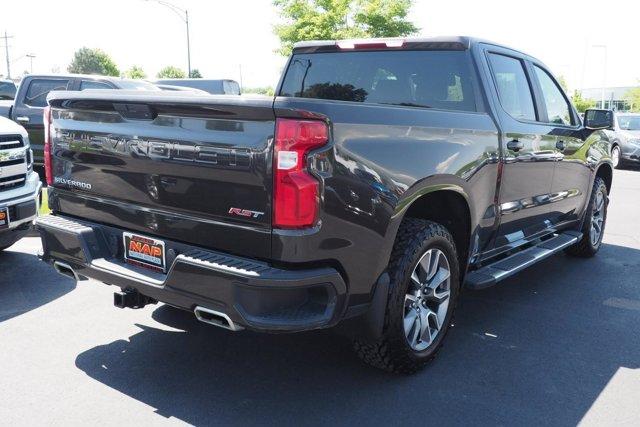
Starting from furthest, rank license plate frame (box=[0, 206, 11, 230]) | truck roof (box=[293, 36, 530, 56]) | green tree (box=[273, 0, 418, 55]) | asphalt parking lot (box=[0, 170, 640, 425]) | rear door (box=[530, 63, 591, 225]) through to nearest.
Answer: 1. green tree (box=[273, 0, 418, 55])
2. rear door (box=[530, 63, 591, 225])
3. license plate frame (box=[0, 206, 11, 230])
4. truck roof (box=[293, 36, 530, 56])
5. asphalt parking lot (box=[0, 170, 640, 425])

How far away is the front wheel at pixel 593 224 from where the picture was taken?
6.07 m

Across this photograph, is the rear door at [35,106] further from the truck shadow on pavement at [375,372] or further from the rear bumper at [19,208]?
the truck shadow on pavement at [375,372]

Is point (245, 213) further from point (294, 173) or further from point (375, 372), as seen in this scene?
point (375, 372)

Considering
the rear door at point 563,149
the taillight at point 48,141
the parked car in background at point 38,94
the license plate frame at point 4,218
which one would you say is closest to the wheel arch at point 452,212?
the rear door at point 563,149

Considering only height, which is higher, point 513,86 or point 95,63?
point 95,63

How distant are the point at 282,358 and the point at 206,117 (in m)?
1.61

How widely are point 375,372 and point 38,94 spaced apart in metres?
9.13

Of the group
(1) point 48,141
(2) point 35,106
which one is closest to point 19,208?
(1) point 48,141

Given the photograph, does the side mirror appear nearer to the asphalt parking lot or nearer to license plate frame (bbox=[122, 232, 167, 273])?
the asphalt parking lot

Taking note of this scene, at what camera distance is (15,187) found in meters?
5.08

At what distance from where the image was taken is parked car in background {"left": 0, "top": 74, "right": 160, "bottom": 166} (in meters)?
10.0

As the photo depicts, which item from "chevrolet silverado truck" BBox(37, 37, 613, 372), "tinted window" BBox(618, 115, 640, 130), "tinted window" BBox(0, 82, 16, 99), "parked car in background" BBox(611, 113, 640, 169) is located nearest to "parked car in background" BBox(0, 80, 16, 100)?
"tinted window" BBox(0, 82, 16, 99)

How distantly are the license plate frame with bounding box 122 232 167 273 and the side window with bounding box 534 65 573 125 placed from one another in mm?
3504

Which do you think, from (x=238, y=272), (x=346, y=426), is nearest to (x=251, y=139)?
(x=238, y=272)
